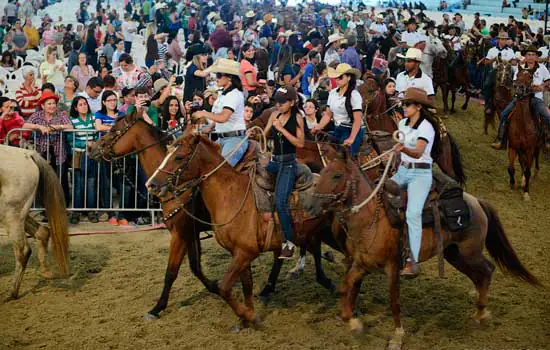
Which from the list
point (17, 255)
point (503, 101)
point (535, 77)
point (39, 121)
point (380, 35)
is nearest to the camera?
point (17, 255)

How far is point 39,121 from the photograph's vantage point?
13.1 m

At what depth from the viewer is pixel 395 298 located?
28.2 ft

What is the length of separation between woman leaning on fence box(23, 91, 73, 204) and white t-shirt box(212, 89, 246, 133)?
4.00 meters

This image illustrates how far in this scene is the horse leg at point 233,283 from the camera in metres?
8.77

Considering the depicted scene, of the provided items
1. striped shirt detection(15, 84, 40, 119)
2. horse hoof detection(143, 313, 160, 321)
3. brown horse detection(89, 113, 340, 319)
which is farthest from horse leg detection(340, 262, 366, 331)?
striped shirt detection(15, 84, 40, 119)

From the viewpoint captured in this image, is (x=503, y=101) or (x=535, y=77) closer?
(x=535, y=77)

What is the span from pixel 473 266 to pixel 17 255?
5521 millimetres

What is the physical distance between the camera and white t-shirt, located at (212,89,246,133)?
9.62 meters

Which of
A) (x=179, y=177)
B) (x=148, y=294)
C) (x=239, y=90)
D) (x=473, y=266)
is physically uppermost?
(x=239, y=90)

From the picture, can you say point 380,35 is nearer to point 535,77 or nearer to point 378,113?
point 535,77

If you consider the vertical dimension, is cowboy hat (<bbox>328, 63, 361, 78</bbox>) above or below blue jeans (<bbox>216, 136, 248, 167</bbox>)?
above

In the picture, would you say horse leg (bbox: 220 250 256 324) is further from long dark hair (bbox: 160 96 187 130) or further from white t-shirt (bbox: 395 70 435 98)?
white t-shirt (bbox: 395 70 435 98)

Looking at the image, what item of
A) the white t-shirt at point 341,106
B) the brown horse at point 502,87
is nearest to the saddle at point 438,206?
the white t-shirt at point 341,106

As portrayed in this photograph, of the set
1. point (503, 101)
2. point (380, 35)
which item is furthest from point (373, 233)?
point (380, 35)
